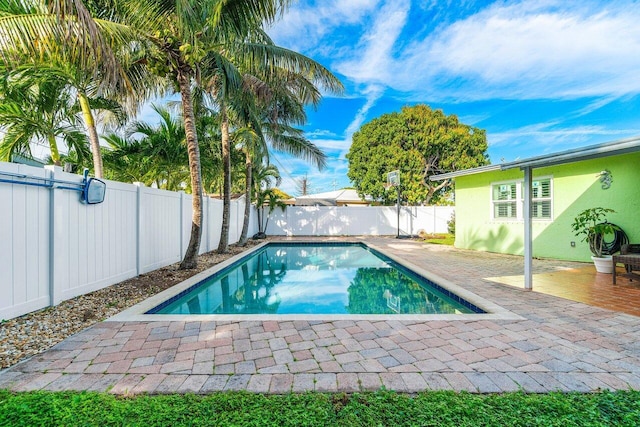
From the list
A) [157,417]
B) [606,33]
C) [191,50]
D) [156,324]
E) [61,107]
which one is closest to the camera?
[157,417]

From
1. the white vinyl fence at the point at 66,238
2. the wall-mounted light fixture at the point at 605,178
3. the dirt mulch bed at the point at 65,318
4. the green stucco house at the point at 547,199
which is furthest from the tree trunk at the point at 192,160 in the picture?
the wall-mounted light fixture at the point at 605,178

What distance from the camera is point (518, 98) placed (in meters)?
18.9

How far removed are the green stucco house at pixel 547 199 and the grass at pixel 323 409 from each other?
3944mm

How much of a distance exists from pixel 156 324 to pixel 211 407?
2084mm

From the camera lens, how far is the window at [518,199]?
879 cm

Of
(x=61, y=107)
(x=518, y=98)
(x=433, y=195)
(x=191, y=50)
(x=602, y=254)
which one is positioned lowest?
(x=602, y=254)

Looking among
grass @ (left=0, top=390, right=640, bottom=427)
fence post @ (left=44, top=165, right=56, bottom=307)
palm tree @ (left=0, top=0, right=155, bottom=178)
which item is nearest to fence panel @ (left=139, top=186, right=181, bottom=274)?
fence post @ (left=44, top=165, right=56, bottom=307)

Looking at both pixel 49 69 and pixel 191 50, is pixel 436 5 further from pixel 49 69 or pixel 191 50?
pixel 49 69

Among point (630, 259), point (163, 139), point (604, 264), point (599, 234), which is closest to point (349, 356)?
point (630, 259)

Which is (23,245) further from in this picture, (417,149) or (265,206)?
(417,149)

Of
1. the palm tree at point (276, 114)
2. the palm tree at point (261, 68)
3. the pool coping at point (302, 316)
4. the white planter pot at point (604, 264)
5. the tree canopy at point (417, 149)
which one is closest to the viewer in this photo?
the pool coping at point (302, 316)

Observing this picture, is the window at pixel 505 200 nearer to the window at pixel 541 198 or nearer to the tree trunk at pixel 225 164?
the window at pixel 541 198

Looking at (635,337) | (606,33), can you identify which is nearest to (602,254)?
(635,337)

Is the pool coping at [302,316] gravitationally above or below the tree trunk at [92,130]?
below
